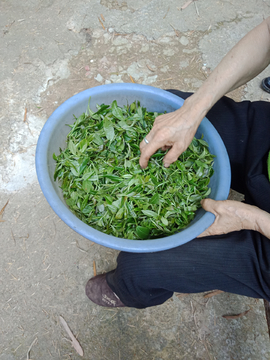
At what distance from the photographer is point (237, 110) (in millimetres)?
1260

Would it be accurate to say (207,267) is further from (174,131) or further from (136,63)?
(136,63)

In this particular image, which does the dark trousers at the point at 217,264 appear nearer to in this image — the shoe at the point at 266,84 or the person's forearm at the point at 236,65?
the person's forearm at the point at 236,65

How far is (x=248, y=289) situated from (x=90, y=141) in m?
0.85

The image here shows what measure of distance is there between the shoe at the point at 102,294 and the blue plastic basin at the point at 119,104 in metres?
0.64

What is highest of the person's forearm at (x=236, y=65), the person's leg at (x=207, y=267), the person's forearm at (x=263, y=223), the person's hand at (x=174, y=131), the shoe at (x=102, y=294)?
the person's forearm at (x=236, y=65)

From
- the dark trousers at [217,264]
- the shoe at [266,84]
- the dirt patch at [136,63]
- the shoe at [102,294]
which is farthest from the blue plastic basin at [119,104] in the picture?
the shoe at [266,84]

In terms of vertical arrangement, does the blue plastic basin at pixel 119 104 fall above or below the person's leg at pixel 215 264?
above

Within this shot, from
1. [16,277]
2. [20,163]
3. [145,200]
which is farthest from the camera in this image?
[20,163]

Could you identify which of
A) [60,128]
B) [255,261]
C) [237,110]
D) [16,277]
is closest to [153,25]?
[237,110]

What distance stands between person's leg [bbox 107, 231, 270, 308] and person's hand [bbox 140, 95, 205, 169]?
378 mm

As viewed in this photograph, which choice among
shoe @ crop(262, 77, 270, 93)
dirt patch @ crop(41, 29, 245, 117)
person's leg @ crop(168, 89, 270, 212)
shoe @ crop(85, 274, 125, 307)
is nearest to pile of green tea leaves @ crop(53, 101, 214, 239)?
person's leg @ crop(168, 89, 270, 212)

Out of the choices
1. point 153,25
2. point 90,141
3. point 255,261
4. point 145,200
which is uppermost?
point 153,25

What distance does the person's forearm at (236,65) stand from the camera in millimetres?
998

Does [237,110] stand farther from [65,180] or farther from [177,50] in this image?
[177,50]
